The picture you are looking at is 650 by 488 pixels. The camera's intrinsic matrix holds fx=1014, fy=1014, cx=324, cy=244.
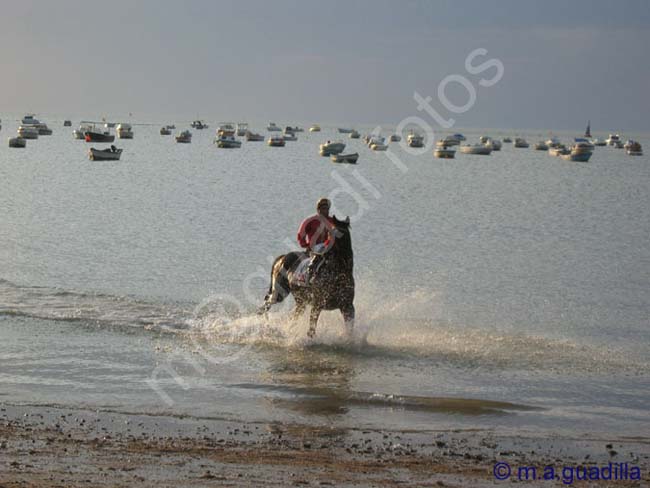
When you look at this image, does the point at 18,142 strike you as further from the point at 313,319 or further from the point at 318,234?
the point at 318,234

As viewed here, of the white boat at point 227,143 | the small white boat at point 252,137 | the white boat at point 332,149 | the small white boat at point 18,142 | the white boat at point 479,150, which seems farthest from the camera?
the small white boat at point 252,137

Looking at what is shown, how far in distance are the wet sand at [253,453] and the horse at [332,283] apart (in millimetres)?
5193

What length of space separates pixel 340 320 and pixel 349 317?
0.82 meters

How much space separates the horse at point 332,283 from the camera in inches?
648

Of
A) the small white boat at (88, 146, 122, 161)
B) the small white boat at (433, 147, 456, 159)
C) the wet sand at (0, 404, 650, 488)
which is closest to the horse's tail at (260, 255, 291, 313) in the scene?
the wet sand at (0, 404, 650, 488)

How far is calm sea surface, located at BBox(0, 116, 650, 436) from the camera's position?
1302cm

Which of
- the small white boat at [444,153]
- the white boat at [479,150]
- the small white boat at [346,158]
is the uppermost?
the white boat at [479,150]

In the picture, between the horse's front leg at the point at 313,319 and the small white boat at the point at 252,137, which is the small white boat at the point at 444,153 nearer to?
the small white boat at the point at 252,137

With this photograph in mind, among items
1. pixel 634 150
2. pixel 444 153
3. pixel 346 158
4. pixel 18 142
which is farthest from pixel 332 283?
pixel 634 150

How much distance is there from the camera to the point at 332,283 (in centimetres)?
1658

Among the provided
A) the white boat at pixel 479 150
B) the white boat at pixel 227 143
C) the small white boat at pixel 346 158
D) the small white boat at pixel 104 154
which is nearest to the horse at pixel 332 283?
the small white boat at pixel 104 154

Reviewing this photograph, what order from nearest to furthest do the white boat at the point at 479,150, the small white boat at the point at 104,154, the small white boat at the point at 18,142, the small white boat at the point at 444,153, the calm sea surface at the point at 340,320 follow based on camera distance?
the calm sea surface at the point at 340,320 → the small white boat at the point at 104,154 → the small white boat at the point at 18,142 → the small white boat at the point at 444,153 → the white boat at the point at 479,150

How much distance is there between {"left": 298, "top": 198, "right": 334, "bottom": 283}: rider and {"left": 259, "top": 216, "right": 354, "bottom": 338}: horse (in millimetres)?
87

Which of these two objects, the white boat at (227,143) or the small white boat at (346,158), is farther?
the white boat at (227,143)
